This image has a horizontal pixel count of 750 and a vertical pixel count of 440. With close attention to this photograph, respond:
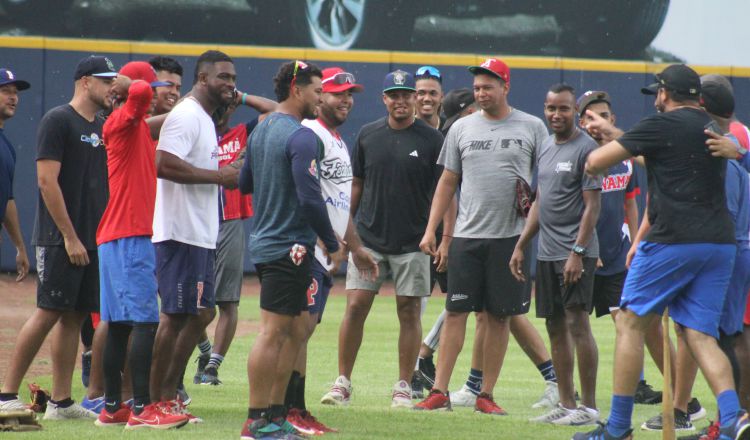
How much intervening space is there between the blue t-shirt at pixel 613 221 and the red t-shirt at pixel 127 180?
141 inches

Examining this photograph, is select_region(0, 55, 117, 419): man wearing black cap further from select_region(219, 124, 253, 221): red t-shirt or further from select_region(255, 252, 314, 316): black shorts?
select_region(219, 124, 253, 221): red t-shirt

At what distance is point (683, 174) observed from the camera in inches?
261

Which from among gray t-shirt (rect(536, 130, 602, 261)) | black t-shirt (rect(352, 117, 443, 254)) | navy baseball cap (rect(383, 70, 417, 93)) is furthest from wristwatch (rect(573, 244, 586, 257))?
navy baseball cap (rect(383, 70, 417, 93))

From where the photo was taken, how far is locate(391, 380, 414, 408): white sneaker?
8500mm

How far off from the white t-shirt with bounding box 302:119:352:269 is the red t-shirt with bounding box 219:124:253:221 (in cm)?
107

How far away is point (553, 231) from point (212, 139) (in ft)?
8.32

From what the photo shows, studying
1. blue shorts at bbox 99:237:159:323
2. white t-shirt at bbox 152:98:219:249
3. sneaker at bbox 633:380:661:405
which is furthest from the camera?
sneaker at bbox 633:380:661:405

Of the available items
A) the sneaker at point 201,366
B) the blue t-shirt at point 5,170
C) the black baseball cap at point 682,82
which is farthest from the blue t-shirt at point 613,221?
the blue t-shirt at point 5,170

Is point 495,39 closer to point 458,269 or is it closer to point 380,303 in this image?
point 380,303

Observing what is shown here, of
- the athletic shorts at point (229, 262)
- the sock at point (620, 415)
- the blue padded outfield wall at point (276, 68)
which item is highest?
the blue padded outfield wall at point (276, 68)

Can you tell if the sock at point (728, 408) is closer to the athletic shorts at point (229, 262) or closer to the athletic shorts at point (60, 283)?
the athletic shorts at point (60, 283)

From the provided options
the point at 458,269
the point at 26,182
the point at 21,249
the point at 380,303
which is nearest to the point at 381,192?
the point at 458,269

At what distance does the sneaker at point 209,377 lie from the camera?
9.69m

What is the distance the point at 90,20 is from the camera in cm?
2011
